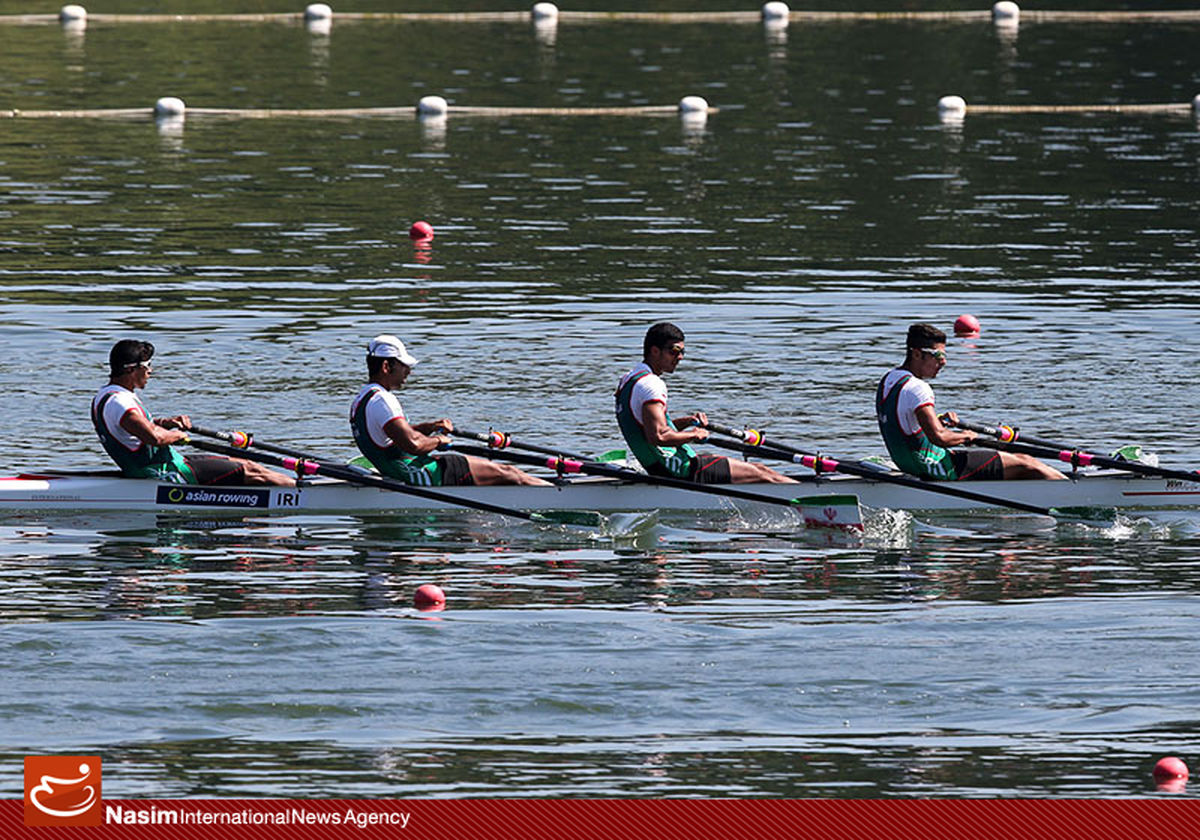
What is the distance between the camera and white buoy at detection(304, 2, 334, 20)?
60872mm

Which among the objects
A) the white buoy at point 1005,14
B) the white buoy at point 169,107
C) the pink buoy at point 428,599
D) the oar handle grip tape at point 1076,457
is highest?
the white buoy at point 1005,14

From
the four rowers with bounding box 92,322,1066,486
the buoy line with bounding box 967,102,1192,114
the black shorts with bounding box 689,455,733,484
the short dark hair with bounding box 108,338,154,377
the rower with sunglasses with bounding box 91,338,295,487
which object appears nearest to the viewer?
the short dark hair with bounding box 108,338,154,377

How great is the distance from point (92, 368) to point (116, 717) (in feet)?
42.5

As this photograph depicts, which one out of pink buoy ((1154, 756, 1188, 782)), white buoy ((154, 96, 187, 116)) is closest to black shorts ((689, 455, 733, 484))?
pink buoy ((1154, 756, 1188, 782))

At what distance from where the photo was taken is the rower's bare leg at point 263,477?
64.7 feet

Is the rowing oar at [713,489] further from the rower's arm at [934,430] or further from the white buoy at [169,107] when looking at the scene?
the white buoy at [169,107]

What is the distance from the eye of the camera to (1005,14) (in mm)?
62312

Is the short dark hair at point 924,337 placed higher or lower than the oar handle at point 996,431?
higher

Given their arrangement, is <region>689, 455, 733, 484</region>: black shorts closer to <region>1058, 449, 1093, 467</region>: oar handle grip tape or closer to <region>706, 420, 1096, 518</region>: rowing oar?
<region>706, 420, 1096, 518</region>: rowing oar

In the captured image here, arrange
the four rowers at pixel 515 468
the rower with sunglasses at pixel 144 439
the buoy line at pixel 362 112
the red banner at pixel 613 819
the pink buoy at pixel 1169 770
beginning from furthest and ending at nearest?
the buoy line at pixel 362 112 → the four rowers at pixel 515 468 → the rower with sunglasses at pixel 144 439 → the pink buoy at pixel 1169 770 → the red banner at pixel 613 819

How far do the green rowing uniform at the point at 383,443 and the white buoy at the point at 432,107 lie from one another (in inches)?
1092

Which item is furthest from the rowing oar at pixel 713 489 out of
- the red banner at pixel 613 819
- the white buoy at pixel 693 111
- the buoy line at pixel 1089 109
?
the buoy line at pixel 1089 109

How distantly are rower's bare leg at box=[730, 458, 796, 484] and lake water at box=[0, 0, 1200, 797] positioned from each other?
41cm

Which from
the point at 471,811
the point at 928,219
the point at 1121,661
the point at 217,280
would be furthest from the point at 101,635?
the point at 928,219
